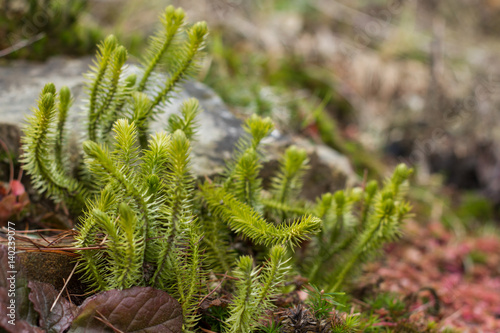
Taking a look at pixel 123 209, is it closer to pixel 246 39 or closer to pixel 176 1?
pixel 246 39

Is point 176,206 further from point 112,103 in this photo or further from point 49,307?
point 112,103

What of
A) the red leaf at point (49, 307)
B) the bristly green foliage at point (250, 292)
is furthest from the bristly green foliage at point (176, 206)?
the red leaf at point (49, 307)

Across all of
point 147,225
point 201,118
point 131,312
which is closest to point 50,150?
point 147,225

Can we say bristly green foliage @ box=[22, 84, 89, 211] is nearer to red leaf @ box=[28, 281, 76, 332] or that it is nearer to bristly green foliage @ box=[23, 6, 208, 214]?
bristly green foliage @ box=[23, 6, 208, 214]

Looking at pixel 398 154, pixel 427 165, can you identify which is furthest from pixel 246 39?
pixel 427 165

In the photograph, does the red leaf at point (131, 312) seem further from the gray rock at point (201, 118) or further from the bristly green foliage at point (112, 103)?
the gray rock at point (201, 118)

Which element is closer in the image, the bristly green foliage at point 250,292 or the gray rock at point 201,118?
the bristly green foliage at point 250,292

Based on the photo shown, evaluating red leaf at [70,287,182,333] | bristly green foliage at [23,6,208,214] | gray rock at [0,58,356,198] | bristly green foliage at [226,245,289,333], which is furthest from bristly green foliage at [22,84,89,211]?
bristly green foliage at [226,245,289,333]
